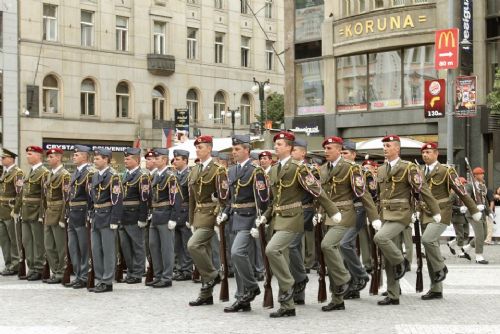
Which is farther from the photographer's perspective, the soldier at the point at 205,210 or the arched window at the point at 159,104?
the arched window at the point at 159,104

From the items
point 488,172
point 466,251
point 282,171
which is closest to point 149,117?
point 488,172

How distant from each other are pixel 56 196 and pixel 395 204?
5.36 meters

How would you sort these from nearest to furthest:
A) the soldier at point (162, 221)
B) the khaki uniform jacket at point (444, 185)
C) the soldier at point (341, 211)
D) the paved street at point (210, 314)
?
the paved street at point (210, 314), the soldier at point (341, 211), the khaki uniform jacket at point (444, 185), the soldier at point (162, 221)

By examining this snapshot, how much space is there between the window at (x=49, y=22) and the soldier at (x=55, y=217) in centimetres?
3372

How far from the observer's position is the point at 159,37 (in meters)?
52.3

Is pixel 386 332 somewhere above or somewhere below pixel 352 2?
below

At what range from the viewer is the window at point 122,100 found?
50.4 meters

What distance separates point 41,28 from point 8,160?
104 ft

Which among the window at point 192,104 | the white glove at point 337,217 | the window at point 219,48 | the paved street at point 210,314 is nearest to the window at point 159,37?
the window at point 192,104

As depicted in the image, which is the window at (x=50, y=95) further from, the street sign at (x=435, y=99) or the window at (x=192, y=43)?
the street sign at (x=435, y=99)

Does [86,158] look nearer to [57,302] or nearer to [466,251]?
[57,302]

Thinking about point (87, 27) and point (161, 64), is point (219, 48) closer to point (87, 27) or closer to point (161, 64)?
point (161, 64)

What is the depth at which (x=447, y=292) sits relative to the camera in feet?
42.5

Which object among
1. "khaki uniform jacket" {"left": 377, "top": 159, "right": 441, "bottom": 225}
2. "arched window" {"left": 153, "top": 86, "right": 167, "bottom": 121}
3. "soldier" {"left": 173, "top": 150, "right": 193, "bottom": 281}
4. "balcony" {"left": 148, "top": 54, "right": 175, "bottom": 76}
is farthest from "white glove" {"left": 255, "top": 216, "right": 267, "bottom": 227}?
"arched window" {"left": 153, "top": 86, "right": 167, "bottom": 121}
